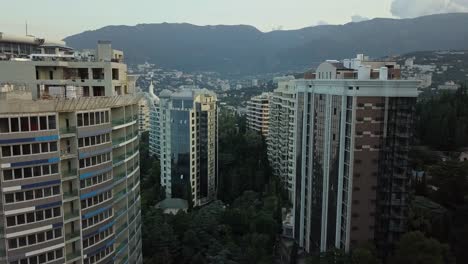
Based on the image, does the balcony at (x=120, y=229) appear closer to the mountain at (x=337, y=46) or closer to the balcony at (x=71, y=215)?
the balcony at (x=71, y=215)

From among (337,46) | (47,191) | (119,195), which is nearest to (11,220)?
(47,191)

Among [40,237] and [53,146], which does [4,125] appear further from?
[40,237]

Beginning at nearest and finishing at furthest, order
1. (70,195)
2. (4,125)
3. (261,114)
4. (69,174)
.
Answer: (4,125)
(69,174)
(70,195)
(261,114)

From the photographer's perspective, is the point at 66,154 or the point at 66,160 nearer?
the point at 66,154

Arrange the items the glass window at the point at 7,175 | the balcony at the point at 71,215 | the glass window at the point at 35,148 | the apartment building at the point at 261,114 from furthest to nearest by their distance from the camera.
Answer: the apartment building at the point at 261,114, the balcony at the point at 71,215, the glass window at the point at 35,148, the glass window at the point at 7,175

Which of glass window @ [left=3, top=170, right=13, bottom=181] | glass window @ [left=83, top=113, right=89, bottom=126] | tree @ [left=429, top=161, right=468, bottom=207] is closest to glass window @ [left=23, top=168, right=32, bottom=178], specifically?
glass window @ [left=3, top=170, right=13, bottom=181]

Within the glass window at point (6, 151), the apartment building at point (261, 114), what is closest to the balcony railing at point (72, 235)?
the glass window at point (6, 151)

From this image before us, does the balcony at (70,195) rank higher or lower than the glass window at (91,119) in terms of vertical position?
lower
